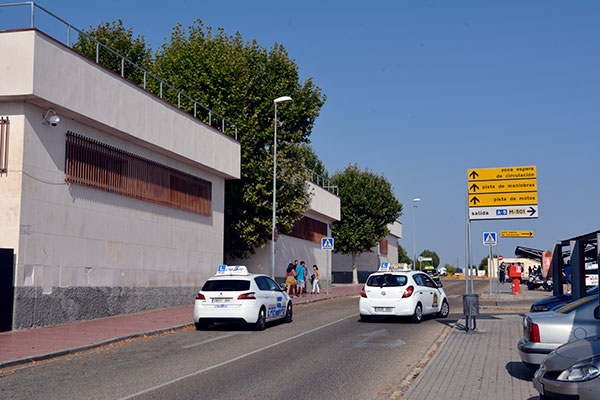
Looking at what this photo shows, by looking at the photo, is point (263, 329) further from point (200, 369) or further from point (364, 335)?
point (200, 369)

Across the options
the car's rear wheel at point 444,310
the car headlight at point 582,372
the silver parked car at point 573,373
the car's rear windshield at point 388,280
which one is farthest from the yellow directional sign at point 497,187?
the car headlight at point 582,372

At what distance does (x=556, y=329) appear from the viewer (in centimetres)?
904

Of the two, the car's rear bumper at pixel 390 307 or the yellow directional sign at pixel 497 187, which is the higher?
the yellow directional sign at pixel 497 187

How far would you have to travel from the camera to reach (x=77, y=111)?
19.0m

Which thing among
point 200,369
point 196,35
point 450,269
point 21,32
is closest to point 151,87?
point 21,32

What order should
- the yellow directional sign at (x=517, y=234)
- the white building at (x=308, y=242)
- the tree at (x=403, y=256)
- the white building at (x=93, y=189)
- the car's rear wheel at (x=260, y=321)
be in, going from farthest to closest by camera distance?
the tree at (x=403, y=256) → the yellow directional sign at (x=517, y=234) → the white building at (x=308, y=242) → the car's rear wheel at (x=260, y=321) → the white building at (x=93, y=189)

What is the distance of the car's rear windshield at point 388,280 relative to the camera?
19.5 meters

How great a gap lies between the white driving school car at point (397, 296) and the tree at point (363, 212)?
35516mm

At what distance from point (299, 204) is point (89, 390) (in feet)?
89.8

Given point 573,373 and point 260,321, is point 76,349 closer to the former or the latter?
point 260,321

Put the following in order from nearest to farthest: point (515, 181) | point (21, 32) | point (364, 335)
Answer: point (364, 335)
point (21, 32)
point (515, 181)

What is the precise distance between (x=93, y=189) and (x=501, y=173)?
15.2m

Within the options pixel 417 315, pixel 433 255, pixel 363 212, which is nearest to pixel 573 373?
pixel 417 315

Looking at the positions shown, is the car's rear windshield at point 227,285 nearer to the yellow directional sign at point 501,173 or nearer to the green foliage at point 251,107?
the yellow directional sign at point 501,173
